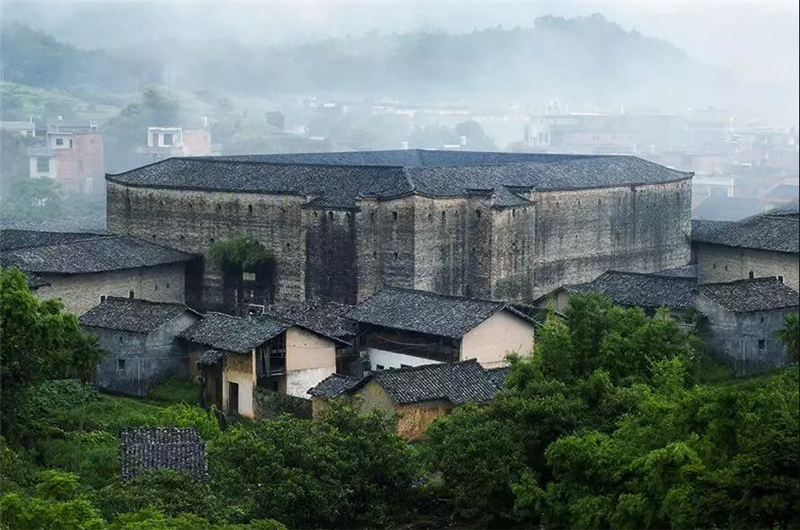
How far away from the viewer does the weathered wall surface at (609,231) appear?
27703 millimetres

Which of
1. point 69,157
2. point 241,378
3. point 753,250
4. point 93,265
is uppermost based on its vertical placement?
point 69,157

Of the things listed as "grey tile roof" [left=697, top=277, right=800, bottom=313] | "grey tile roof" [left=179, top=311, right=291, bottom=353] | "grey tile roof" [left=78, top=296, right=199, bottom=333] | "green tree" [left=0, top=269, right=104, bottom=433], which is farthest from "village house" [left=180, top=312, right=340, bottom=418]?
"grey tile roof" [left=697, top=277, right=800, bottom=313]

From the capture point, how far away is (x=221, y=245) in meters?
27.0

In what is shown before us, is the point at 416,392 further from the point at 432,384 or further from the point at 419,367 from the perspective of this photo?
the point at 419,367

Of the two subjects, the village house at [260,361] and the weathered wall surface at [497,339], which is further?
the weathered wall surface at [497,339]

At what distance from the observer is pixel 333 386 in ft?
64.5

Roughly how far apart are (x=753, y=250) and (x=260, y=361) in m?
9.55

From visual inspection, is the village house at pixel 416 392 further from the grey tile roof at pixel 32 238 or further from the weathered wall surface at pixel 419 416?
the grey tile roof at pixel 32 238

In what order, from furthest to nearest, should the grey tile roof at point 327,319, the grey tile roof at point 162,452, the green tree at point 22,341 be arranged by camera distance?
the grey tile roof at point 327,319, the green tree at point 22,341, the grey tile roof at point 162,452

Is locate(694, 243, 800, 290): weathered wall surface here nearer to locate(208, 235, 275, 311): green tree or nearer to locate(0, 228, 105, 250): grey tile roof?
locate(208, 235, 275, 311): green tree

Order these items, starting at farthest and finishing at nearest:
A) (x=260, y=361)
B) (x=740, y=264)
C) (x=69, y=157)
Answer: (x=69, y=157) < (x=740, y=264) < (x=260, y=361)

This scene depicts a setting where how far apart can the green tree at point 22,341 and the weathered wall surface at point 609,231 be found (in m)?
11.1

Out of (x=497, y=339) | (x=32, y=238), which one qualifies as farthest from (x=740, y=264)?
(x=32, y=238)

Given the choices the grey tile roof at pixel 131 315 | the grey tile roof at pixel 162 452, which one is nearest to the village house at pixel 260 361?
the grey tile roof at pixel 131 315
